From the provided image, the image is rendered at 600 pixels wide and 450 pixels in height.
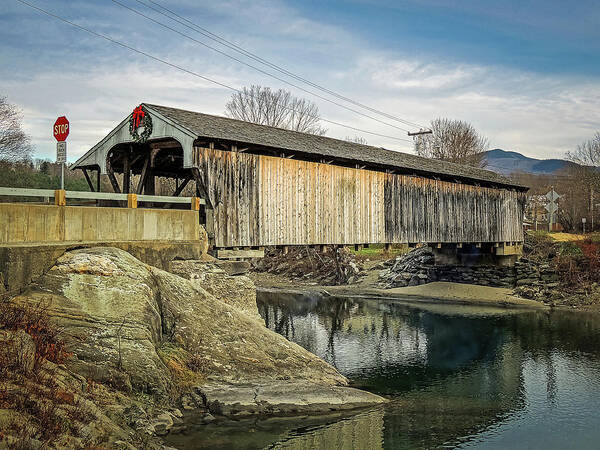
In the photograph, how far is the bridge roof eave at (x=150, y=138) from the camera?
13.4 m

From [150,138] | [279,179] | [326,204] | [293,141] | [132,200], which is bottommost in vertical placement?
[132,200]

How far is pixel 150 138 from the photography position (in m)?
14.1

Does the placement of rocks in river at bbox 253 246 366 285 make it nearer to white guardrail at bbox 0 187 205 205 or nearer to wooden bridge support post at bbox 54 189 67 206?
white guardrail at bbox 0 187 205 205

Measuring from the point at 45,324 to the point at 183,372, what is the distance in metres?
2.72

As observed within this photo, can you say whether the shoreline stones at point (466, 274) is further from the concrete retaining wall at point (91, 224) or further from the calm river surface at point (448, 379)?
the concrete retaining wall at point (91, 224)

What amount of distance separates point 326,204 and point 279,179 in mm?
2144

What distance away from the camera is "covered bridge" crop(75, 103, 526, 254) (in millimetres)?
14070

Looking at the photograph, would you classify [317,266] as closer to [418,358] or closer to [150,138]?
[418,358]

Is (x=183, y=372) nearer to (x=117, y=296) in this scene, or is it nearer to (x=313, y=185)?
(x=117, y=296)

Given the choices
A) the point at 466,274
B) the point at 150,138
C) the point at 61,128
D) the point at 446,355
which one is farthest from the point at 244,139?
the point at 466,274

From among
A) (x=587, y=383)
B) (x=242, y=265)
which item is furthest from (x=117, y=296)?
(x=587, y=383)

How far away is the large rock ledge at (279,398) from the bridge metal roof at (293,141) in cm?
615

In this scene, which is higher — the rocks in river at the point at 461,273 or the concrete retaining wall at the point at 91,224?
the concrete retaining wall at the point at 91,224

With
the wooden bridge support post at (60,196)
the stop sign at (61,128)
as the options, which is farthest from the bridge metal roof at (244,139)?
the wooden bridge support post at (60,196)
